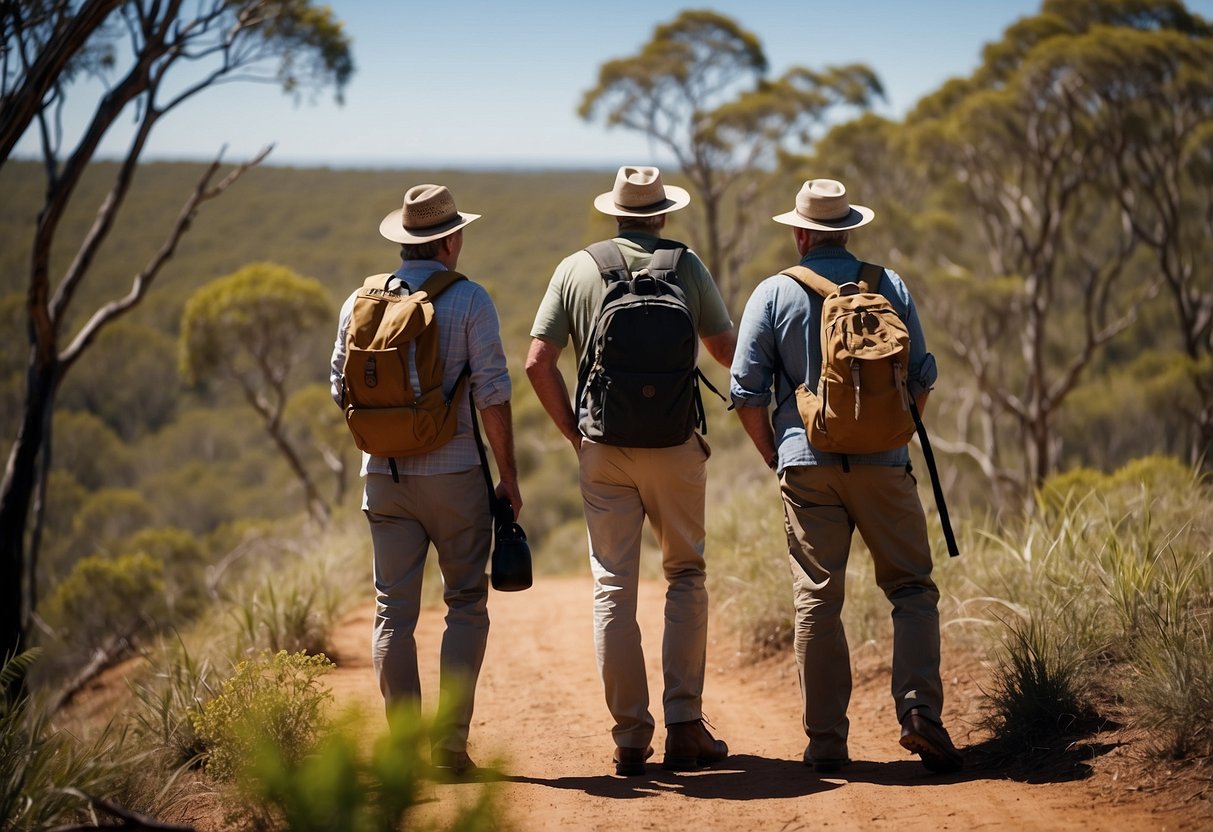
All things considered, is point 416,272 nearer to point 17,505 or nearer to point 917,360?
point 917,360

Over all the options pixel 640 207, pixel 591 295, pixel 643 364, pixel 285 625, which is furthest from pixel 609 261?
pixel 285 625

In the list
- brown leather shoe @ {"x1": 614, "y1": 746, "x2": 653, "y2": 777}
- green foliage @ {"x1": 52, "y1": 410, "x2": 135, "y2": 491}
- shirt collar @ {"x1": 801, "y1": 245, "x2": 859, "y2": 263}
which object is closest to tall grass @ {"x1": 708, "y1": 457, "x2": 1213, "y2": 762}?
brown leather shoe @ {"x1": 614, "y1": 746, "x2": 653, "y2": 777}

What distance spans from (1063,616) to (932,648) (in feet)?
3.00

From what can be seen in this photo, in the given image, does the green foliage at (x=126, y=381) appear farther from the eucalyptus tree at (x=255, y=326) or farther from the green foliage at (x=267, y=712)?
the green foliage at (x=267, y=712)

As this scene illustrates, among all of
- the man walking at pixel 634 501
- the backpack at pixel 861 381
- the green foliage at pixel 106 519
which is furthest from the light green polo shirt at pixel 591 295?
the green foliage at pixel 106 519

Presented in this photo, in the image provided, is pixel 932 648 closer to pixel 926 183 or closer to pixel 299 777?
pixel 299 777

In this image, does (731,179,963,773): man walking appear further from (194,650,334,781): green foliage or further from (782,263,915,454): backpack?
(194,650,334,781): green foliage

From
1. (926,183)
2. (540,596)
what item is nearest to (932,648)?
(540,596)

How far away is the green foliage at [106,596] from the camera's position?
15664 millimetres

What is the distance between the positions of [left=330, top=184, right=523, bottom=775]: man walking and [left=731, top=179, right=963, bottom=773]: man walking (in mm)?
849

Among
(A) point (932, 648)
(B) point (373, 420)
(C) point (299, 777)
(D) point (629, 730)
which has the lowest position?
(D) point (629, 730)

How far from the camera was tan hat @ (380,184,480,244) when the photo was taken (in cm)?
→ 396

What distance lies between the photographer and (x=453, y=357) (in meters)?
3.89

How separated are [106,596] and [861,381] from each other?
14.6 m
